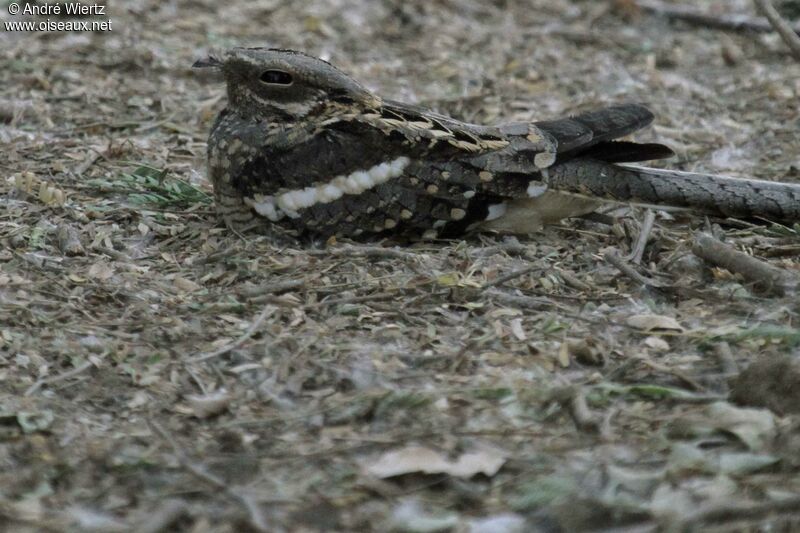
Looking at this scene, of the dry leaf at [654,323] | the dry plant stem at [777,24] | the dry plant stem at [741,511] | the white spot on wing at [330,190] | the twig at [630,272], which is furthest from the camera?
the dry plant stem at [777,24]

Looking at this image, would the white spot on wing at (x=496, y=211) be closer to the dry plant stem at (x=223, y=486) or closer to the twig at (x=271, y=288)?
the twig at (x=271, y=288)

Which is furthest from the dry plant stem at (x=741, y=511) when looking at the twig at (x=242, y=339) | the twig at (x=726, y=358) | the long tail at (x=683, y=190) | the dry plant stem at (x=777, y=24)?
the dry plant stem at (x=777, y=24)

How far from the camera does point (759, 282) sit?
3.58m

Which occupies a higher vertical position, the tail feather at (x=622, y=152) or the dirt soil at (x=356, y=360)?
the tail feather at (x=622, y=152)

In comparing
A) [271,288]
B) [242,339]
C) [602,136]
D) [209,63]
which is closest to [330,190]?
[271,288]

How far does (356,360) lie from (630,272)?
3.55 feet

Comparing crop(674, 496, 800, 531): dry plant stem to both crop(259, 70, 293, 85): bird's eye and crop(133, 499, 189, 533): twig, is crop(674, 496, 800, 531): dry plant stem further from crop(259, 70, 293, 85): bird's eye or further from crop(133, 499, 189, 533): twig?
crop(259, 70, 293, 85): bird's eye

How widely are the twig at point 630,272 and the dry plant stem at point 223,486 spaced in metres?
1.69

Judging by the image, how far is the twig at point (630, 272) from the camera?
3641 millimetres

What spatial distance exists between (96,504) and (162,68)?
370cm

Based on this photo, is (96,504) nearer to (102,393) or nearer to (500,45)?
(102,393)

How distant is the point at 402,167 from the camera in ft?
12.9

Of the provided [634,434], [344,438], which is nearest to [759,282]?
[634,434]

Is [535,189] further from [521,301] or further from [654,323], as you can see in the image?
[654,323]
